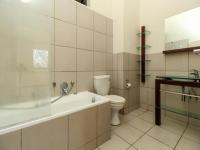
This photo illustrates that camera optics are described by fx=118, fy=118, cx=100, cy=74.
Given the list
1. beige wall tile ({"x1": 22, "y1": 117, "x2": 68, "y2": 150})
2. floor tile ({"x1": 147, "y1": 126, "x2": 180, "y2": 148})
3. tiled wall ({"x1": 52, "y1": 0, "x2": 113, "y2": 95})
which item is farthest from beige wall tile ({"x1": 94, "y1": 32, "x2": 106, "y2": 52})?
floor tile ({"x1": 147, "y1": 126, "x2": 180, "y2": 148})

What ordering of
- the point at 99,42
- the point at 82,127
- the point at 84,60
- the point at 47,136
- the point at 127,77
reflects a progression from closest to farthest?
the point at 47,136
the point at 82,127
the point at 84,60
the point at 99,42
the point at 127,77

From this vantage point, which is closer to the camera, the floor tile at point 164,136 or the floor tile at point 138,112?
the floor tile at point 164,136

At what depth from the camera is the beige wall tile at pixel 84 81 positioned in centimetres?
197

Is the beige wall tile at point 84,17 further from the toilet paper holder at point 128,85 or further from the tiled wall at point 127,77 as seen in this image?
the toilet paper holder at point 128,85

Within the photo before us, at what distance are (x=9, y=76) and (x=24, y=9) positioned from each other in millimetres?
708

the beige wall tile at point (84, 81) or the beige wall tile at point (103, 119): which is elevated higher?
the beige wall tile at point (84, 81)

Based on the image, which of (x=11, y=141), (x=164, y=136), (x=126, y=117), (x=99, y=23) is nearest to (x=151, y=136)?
(x=164, y=136)

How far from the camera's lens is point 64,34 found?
1.76 metres

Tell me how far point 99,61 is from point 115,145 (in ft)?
4.62

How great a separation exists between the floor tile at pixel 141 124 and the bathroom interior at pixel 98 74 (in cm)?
2

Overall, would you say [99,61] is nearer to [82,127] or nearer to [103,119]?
[103,119]

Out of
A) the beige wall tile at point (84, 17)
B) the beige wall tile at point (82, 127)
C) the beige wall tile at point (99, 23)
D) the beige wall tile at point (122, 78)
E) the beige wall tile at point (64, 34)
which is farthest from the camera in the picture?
the beige wall tile at point (122, 78)

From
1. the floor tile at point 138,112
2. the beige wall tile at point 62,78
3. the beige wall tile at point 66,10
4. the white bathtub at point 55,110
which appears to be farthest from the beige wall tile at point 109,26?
the floor tile at point 138,112

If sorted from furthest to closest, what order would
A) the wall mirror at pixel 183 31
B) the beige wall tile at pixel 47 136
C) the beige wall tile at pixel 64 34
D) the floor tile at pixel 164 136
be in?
the wall mirror at pixel 183 31
the beige wall tile at pixel 64 34
the floor tile at pixel 164 136
the beige wall tile at pixel 47 136
